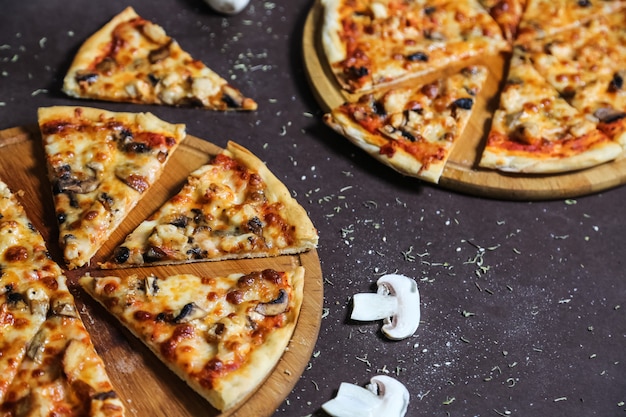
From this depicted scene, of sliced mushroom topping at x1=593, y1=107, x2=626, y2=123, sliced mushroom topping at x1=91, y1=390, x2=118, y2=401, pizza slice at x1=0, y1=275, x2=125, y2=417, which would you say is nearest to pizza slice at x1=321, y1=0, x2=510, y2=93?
sliced mushroom topping at x1=593, y1=107, x2=626, y2=123

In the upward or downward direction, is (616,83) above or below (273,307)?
above

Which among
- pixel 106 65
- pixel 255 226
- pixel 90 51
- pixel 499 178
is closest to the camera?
pixel 255 226

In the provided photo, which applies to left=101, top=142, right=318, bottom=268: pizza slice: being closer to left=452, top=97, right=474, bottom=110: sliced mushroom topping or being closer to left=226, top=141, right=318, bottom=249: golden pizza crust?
left=226, top=141, right=318, bottom=249: golden pizza crust

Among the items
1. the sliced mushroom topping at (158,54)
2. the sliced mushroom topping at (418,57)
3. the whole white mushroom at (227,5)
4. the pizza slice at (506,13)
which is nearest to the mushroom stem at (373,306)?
the sliced mushroom topping at (418,57)

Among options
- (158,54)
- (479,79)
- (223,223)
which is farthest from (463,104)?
Result: (158,54)

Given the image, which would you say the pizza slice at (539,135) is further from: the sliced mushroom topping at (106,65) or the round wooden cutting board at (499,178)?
the sliced mushroom topping at (106,65)

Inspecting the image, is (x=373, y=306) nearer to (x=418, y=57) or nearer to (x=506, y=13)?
(x=418, y=57)
